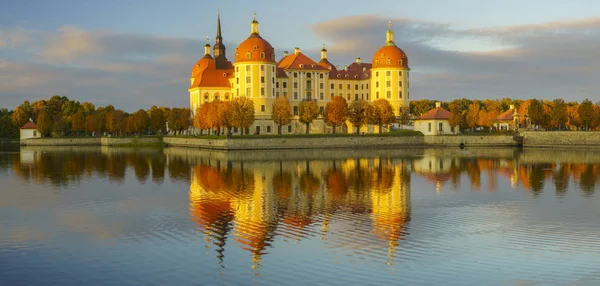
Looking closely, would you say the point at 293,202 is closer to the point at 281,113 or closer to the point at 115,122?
the point at 281,113

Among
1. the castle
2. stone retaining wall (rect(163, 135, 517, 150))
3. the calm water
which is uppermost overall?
the castle

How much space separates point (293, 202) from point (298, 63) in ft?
227

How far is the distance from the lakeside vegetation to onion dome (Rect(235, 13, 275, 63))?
694cm

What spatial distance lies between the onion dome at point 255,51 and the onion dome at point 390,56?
703 inches

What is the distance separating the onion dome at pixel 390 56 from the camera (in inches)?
3649

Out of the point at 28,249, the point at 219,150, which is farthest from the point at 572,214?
the point at 219,150

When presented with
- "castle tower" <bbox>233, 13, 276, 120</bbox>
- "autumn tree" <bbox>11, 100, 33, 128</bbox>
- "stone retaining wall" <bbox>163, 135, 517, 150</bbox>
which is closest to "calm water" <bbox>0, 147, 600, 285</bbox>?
"stone retaining wall" <bbox>163, 135, 517, 150</bbox>

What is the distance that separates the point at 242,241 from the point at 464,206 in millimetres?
10488

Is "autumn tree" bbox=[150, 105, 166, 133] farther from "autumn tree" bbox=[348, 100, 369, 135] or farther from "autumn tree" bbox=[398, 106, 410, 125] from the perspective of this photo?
"autumn tree" bbox=[398, 106, 410, 125]

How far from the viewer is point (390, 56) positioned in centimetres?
9288

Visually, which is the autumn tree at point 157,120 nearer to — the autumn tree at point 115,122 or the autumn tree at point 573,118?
the autumn tree at point 115,122

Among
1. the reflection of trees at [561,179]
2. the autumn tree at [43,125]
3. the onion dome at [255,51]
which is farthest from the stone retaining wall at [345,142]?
the autumn tree at [43,125]

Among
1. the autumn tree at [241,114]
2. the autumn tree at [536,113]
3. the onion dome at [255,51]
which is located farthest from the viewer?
the onion dome at [255,51]

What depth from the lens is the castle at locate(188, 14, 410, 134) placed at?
8422 cm
